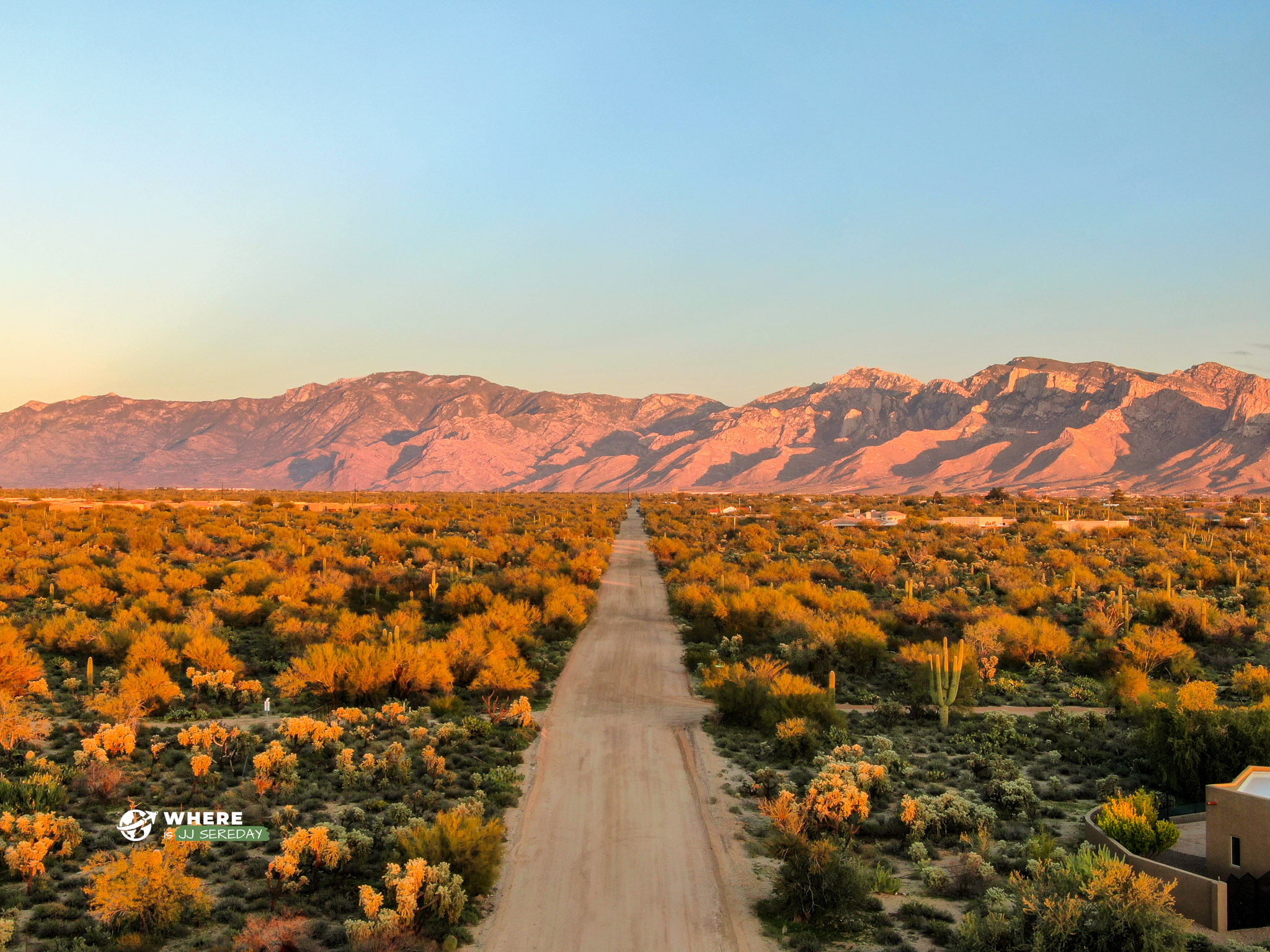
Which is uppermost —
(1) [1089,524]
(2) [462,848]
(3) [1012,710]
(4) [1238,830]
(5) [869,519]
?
(5) [869,519]

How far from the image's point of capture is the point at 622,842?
42.4 feet

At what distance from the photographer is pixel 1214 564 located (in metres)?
37.7

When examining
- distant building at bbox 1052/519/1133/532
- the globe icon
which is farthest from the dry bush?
distant building at bbox 1052/519/1133/532

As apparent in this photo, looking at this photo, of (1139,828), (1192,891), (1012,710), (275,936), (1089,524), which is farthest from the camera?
(1089,524)

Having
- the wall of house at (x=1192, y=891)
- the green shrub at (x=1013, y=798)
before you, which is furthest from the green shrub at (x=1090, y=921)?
the green shrub at (x=1013, y=798)

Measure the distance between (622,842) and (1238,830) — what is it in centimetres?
820

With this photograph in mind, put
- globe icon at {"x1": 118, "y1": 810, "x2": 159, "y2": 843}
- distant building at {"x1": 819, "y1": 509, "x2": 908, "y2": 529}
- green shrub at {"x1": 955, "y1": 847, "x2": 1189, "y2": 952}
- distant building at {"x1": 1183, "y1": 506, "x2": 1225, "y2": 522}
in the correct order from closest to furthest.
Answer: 1. green shrub at {"x1": 955, "y1": 847, "x2": 1189, "y2": 952}
2. globe icon at {"x1": 118, "y1": 810, "x2": 159, "y2": 843}
3. distant building at {"x1": 819, "y1": 509, "x2": 908, "y2": 529}
4. distant building at {"x1": 1183, "y1": 506, "x2": 1225, "y2": 522}

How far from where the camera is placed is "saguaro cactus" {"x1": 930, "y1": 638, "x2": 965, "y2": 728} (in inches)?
760

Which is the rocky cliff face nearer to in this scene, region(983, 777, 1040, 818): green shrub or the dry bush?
region(983, 777, 1040, 818): green shrub

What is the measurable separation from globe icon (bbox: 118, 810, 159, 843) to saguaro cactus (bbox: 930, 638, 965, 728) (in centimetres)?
1548

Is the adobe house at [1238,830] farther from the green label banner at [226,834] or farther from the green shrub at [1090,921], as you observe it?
the green label banner at [226,834]

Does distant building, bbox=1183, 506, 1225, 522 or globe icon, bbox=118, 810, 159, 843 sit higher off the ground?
distant building, bbox=1183, 506, 1225, 522

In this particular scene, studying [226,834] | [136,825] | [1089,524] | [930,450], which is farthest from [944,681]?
[930,450]

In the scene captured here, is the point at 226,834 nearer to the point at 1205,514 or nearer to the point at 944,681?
the point at 944,681
